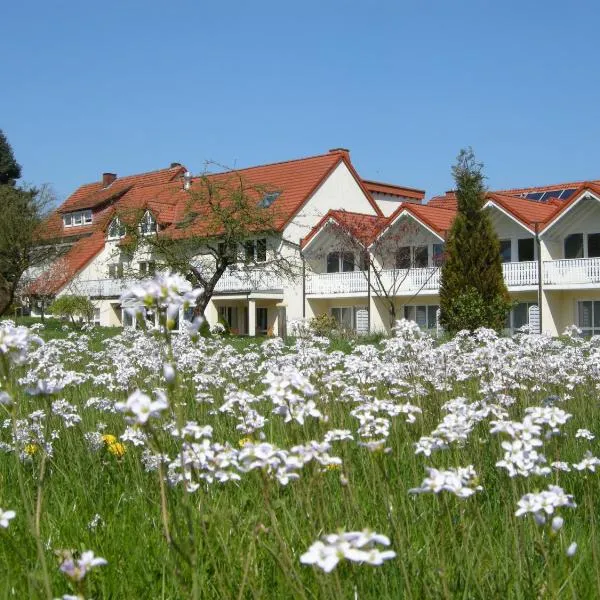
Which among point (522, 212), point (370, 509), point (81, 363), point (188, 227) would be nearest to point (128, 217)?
point (188, 227)

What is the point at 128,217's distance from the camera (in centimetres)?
3544

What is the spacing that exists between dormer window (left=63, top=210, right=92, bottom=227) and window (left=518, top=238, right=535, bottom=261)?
31.1 metres

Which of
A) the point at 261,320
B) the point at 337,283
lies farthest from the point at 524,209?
the point at 261,320

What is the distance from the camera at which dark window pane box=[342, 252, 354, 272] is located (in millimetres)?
41338

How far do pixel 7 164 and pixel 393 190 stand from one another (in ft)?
95.6

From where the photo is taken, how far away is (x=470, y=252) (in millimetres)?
31500

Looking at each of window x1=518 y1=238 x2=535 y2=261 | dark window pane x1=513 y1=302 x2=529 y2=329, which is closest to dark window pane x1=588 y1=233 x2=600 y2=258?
window x1=518 y1=238 x2=535 y2=261

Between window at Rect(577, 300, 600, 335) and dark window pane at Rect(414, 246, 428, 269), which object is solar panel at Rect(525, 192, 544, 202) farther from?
window at Rect(577, 300, 600, 335)

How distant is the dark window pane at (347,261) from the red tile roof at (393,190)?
332 inches

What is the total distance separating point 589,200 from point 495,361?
30.2 m

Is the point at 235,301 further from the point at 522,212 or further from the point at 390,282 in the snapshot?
the point at 522,212

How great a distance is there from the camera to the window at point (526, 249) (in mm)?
38062

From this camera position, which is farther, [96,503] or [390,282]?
[390,282]

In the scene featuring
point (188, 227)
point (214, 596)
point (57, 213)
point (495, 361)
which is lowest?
point (214, 596)
